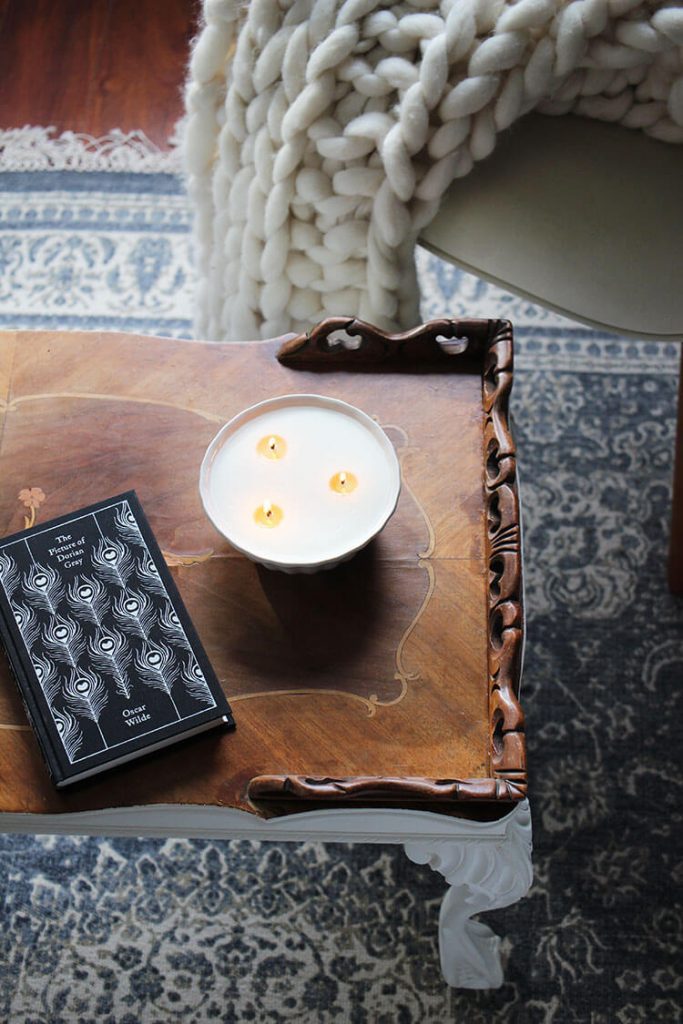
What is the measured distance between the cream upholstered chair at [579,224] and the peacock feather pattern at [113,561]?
1.37 feet

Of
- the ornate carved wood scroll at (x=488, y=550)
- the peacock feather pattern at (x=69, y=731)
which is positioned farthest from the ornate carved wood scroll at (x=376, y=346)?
the peacock feather pattern at (x=69, y=731)

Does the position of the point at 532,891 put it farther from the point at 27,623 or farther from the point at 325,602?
the point at 27,623

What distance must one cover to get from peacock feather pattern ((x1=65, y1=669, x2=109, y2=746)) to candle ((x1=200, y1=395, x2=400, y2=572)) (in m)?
0.13

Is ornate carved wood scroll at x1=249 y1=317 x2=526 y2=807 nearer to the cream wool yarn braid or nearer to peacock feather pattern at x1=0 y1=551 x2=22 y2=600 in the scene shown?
the cream wool yarn braid

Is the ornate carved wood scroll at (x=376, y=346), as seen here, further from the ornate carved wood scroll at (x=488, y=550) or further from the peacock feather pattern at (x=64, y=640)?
the peacock feather pattern at (x=64, y=640)

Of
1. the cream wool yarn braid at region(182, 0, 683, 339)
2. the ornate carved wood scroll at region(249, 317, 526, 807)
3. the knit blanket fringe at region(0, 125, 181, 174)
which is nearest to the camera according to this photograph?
the ornate carved wood scroll at region(249, 317, 526, 807)

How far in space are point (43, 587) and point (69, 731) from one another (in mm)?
110

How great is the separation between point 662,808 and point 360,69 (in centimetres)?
74

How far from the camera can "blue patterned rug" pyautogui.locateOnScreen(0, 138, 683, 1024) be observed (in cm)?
104

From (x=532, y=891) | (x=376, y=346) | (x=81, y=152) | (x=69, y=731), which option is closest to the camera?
(x=69, y=731)

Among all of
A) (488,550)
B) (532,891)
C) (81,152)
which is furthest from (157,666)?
(81,152)

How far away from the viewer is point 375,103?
39.3 inches

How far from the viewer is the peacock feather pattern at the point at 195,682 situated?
Result: 0.78m

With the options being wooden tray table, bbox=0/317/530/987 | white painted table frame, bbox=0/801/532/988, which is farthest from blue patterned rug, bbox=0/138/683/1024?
white painted table frame, bbox=0/801/532/988
